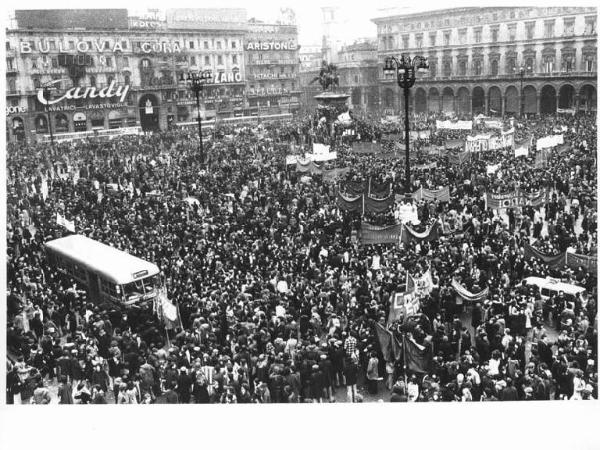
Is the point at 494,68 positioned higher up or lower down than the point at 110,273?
higher up

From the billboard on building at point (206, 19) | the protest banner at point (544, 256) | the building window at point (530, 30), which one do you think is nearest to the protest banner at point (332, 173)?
the protest banner at point (544, 256)

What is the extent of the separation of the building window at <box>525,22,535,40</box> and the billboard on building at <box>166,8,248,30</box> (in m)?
26.9

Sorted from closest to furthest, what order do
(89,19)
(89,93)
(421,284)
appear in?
(421,284), (89,93), (89,19)

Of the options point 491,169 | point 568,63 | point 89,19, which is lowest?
point 491,169

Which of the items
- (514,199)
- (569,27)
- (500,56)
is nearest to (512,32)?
(500,56)

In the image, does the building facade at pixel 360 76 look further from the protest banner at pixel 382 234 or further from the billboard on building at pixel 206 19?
the protest banner at pixel 382 234

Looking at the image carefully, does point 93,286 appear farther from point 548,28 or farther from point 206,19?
point 206,19

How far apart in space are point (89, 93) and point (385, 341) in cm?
4608

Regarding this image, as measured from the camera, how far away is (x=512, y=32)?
5862 cm

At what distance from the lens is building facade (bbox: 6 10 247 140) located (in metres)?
52.0

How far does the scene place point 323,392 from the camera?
12.3 meters

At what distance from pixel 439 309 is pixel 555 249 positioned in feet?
15.4

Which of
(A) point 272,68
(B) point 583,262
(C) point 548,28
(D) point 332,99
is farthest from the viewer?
(A) point 272,68

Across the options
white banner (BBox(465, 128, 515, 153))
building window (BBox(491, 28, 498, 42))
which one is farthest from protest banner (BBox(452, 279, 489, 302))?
building window (BBox(491, 28, 498, 42))
